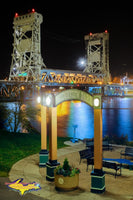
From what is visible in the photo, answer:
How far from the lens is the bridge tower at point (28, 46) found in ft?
215

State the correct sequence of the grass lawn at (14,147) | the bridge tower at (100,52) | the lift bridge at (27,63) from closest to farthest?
1. the grass lawn at (14,147)
2. the lift bridge at (27,63)
3. the bridge tower at (100,52)

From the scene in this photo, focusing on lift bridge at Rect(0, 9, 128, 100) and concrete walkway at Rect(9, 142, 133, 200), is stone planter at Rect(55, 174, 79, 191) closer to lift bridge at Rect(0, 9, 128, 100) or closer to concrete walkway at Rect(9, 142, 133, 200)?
concrete walkway at Rect(9, 142, 133, 200)

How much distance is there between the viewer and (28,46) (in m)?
69.4

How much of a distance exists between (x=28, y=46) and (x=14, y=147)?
5955cm

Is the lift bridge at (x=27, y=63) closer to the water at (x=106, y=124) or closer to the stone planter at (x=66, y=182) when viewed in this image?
the water at (x=106, y=124)

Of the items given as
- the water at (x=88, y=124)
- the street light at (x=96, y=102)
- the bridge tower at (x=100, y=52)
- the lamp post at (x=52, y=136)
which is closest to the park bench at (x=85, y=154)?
the lamp post at (x=52, y=136)

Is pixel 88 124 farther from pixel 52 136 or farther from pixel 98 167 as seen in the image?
pixel 98 167

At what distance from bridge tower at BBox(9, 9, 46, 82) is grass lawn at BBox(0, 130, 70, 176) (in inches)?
2117

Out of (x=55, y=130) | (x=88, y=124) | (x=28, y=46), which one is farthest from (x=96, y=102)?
(x=28, y=46)

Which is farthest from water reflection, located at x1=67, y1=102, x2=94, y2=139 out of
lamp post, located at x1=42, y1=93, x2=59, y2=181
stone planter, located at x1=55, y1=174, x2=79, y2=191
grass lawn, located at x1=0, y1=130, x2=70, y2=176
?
stone planter, located at x1=55, y1=174, x2=79, y2=191

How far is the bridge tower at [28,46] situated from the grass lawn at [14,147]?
53.8 metres

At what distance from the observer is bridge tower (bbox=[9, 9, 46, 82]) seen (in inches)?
2581

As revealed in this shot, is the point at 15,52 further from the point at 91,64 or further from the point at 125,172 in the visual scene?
the point at 125,172

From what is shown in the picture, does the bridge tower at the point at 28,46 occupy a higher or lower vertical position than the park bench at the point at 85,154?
higher
